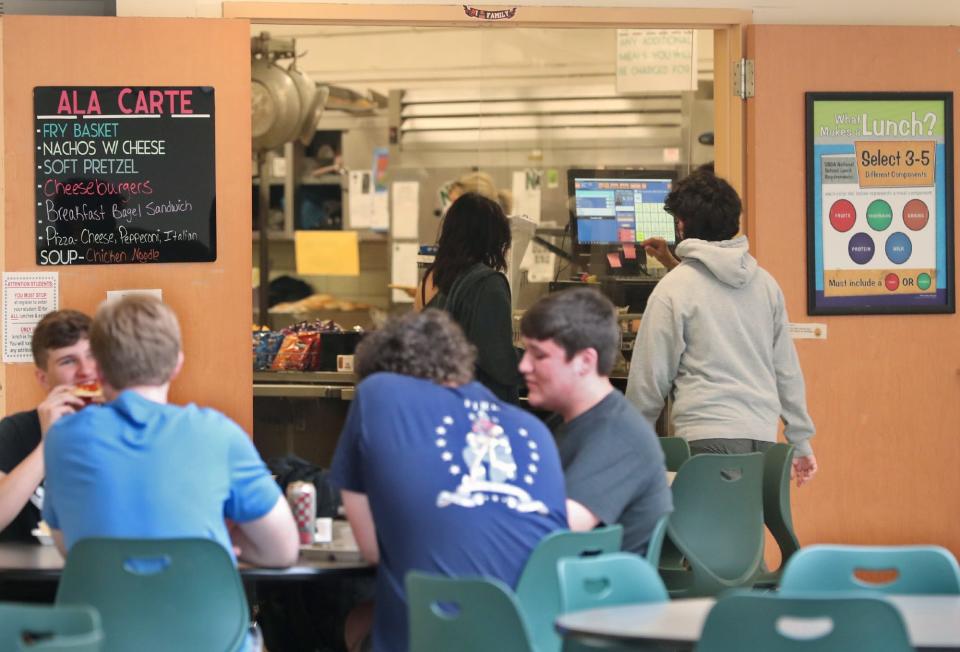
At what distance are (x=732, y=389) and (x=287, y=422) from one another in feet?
8.23

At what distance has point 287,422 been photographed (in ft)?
20.9

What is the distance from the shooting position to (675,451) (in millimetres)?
4414

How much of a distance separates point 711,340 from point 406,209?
14.3 feet

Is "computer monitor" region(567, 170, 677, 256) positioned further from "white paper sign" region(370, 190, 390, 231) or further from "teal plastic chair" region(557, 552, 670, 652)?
"teal plastic chair" region(557, 552, 670, 652)

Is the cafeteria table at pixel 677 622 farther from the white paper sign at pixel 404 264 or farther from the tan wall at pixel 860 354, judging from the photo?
the white paper sign at pixel 404 264

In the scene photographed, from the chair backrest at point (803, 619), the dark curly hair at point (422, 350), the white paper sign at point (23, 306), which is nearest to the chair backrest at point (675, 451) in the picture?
the dark curly hair at point (422, 350)

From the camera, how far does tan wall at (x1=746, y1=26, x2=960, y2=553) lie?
561cm

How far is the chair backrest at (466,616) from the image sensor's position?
244 centimetres

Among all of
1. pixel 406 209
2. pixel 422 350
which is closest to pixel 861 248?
pixel 422 350

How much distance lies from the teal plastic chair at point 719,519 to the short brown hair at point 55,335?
165 cm

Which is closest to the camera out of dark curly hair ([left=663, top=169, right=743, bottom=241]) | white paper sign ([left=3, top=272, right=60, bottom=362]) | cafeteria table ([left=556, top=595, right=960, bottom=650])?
cafeteria table ([left=556, top=595, right=960, bottom=650])

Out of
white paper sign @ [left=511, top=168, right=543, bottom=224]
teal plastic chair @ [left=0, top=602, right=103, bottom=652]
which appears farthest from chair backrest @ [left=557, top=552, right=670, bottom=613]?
white paper sign @ [left=511, top=168, right=543, bottom=224]

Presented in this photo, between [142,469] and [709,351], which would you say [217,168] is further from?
[142,469]

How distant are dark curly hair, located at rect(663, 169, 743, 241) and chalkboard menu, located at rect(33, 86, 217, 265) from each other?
182 centimetres
